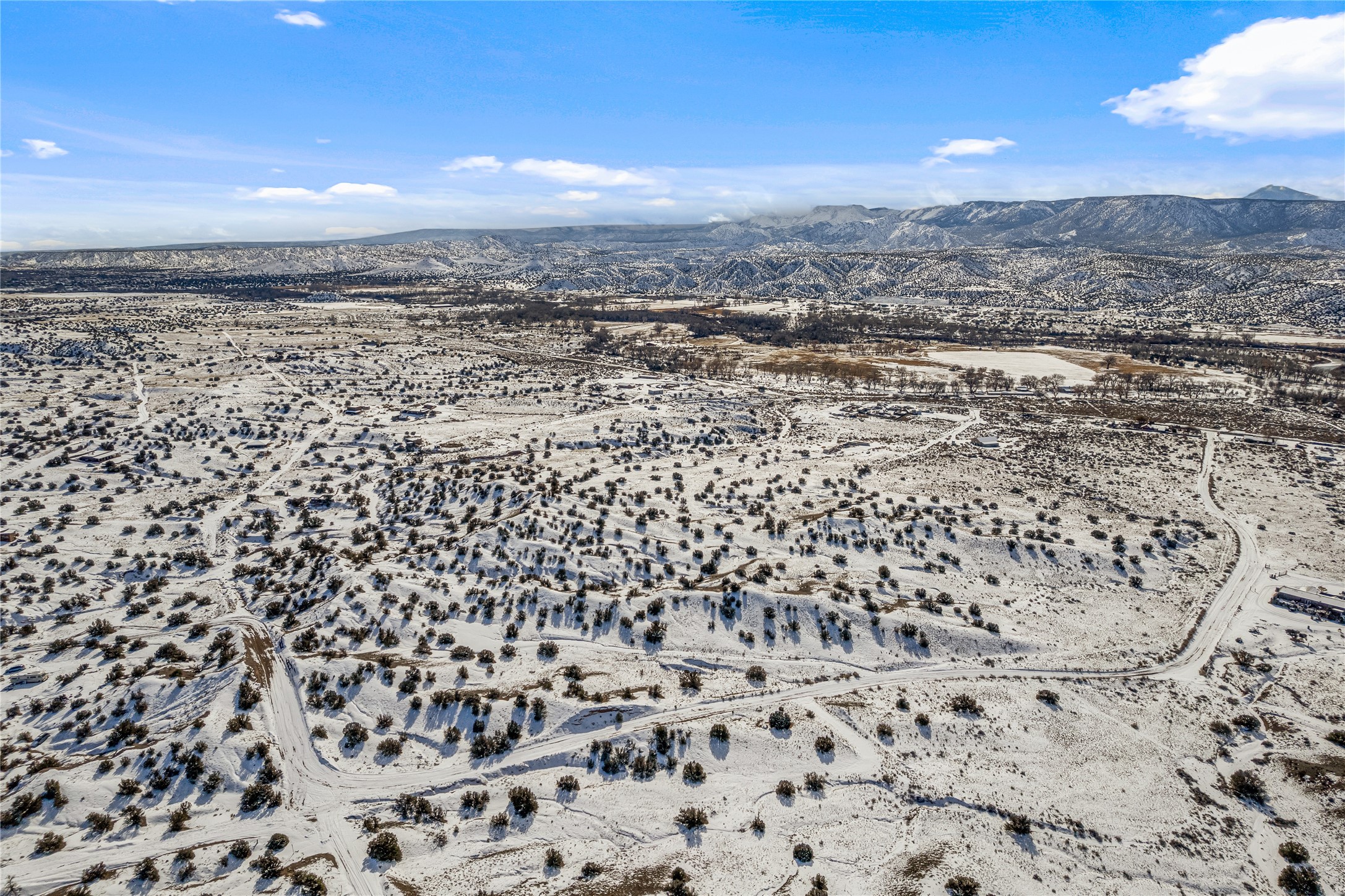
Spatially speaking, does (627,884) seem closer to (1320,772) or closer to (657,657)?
(657,657)

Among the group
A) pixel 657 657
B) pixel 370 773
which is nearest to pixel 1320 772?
pixel 657 657

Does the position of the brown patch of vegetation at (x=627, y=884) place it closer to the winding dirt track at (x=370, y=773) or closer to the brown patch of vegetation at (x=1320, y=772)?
the winding dirt track at (x=370, y=773)

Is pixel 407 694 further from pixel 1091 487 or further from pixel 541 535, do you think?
pixel 1091 487

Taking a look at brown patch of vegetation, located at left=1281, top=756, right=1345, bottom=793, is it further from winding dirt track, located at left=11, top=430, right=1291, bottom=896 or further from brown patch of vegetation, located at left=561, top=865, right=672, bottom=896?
brown patch of vegetation, located at left=561, top=865, right=672, bottom=896

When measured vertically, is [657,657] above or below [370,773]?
above

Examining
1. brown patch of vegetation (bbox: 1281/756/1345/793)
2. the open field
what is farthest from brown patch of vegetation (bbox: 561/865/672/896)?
brown patch of vegetation (bbox: 1281/756/1345/793)

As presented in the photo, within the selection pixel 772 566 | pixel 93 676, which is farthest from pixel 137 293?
pixel 772 566
